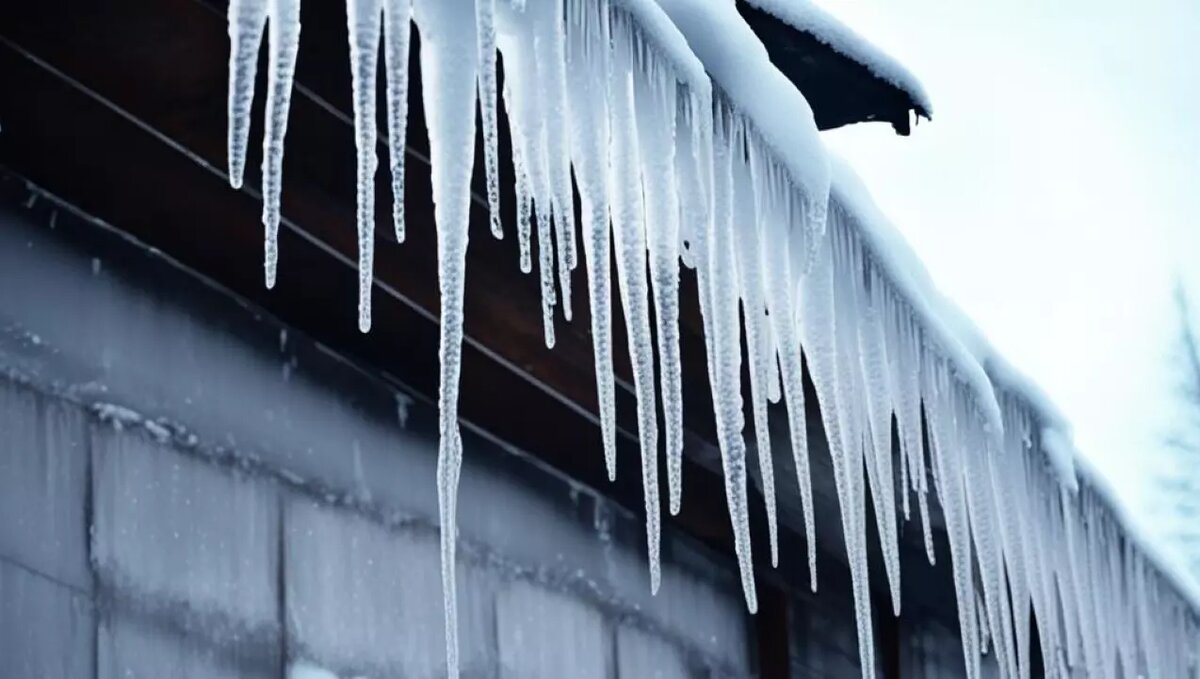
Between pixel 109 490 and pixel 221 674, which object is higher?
pixel 109 490

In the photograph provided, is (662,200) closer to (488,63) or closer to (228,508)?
(488,63)

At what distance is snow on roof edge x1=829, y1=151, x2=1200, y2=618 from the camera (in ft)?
8.84

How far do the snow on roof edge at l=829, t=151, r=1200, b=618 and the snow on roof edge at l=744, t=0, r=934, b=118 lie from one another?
121cm

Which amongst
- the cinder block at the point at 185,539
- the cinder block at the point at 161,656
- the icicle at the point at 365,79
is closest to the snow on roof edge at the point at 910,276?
the icicle at the point at 365,79

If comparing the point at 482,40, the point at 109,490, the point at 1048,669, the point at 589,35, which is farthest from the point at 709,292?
the point at 1048,669

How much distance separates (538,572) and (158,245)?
111cm

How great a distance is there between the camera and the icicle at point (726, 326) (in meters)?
2.34

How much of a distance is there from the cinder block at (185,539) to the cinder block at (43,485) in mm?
37

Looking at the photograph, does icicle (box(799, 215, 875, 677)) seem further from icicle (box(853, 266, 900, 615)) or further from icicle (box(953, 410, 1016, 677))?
icicle (box(953, 410, 1016, 677))

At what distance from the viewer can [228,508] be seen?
2.57m

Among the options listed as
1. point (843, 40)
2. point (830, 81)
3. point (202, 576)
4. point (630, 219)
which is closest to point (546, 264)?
point (630, 219)

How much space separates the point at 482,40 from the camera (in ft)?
6.15

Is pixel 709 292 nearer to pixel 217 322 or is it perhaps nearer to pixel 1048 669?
pixel 217 322

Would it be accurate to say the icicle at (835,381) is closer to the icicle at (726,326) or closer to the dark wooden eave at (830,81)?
the icicle at (726,326)
